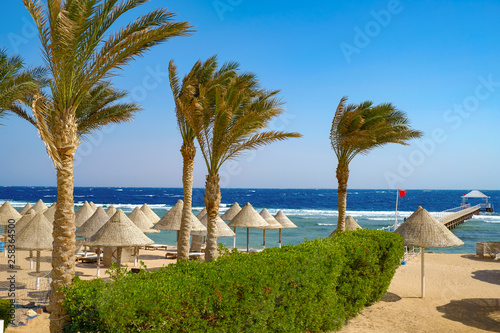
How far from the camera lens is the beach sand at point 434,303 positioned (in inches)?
373

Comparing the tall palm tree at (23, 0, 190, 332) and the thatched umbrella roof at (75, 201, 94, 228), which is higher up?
the tall palm tree at (23, 0, 190, 332)

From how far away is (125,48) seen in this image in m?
7.91

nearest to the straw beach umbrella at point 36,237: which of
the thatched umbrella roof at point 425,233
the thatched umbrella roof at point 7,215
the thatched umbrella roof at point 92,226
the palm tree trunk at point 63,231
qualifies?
the thatched umbrella roof at point 92,226

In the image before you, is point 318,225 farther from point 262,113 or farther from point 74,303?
point 74,303

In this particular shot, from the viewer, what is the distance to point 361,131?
52.3 ft

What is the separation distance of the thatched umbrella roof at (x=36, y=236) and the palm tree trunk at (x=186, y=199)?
4466 mm

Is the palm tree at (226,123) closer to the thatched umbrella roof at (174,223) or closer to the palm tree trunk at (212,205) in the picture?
the palm tree trunk at (212,205)

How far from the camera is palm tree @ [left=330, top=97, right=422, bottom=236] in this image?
1605 cm

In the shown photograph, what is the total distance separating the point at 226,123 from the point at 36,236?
6.91 meters

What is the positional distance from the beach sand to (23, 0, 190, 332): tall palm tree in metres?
2.91

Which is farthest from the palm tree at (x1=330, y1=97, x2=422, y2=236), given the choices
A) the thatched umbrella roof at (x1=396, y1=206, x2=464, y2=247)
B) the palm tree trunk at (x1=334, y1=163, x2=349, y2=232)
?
the thatched umbrella roof at (x1=396, y1=206, x2=464, y2=247)

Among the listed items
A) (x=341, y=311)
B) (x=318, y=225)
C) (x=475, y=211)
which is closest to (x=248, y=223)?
(x=341, y=311)

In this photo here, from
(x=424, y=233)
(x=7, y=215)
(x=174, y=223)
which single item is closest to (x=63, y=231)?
(x=424, y=233)

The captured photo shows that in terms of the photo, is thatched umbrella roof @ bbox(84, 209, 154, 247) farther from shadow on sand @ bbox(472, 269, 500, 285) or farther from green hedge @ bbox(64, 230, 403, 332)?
shadow on sand @ bbox(472, 269, 500, 285)
